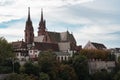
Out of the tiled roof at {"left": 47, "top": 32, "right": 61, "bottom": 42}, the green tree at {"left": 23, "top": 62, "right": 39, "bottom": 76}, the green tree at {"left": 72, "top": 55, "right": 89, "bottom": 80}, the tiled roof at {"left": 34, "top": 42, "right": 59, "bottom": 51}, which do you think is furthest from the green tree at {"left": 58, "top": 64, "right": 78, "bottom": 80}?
the tiled roof at {"left": 47, "top": 32, "right": 61, "bottom": 42}

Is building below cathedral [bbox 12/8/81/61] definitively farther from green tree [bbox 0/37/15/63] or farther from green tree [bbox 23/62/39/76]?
green tree [bbox 23/62/39/76]

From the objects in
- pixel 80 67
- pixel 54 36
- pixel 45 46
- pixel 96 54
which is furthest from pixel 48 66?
pixel 54 36

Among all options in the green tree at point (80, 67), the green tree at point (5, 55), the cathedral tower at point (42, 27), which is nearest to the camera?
the green tree at point (5, 55)

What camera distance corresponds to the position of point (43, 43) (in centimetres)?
8969

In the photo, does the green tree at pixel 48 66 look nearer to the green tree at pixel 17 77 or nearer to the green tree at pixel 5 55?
the green tree at pixel 5 55

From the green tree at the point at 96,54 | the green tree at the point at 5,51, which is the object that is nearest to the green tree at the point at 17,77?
the green tree at the point at 5,51

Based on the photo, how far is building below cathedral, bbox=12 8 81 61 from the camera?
85.8m

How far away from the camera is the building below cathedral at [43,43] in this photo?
8581 cm

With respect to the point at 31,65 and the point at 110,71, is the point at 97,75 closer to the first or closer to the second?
the point at 110,71

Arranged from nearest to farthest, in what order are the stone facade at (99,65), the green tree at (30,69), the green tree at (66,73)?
the green tree at (30,69) → the green tree at (66,73) → the stone facade at (99,65)

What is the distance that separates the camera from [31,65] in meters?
64.6

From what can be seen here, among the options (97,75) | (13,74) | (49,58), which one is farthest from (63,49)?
(13,74)

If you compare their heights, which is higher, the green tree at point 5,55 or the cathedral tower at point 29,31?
the cathedral tower at point 29,31

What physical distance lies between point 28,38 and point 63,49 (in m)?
10.9
